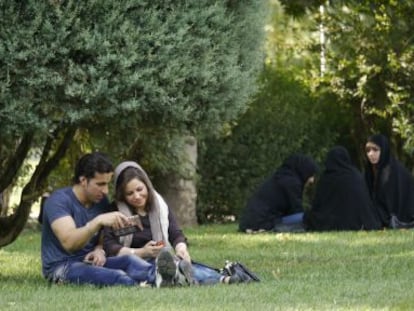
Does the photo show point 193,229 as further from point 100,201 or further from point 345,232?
point 100,201

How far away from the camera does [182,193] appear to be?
17609mm

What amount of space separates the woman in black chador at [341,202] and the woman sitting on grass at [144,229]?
610 centimetres

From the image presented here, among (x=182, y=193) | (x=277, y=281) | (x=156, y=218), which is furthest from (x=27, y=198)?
(x=182, y=193)

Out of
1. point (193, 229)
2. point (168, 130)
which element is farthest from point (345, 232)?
point (168, 130)

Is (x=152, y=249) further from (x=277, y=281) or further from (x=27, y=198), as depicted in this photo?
(x=27, y=198)

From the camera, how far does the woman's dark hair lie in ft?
30.2

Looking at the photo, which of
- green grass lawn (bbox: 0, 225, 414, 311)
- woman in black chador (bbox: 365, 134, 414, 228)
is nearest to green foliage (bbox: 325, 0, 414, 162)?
woman in black chador (bbox: 365, 134, 414, 228)

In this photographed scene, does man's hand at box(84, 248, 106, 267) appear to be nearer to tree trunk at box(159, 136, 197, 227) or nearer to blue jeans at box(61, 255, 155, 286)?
blue jeans at box(61, 255, 155, 286)

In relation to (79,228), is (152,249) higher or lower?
lower

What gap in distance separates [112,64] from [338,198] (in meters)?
7.33

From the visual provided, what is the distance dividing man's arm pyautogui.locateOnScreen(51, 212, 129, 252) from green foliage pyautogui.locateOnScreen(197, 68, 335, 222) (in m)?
10.2

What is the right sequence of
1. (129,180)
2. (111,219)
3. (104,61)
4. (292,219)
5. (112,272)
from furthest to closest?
(292,219) < (129,180) < (112,272) < (111,219) < (104,61)

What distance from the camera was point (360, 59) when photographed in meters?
20.0

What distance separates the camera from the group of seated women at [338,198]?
49.9 ft
